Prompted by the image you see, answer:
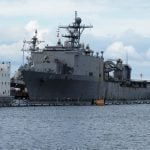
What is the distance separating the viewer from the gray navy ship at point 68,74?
116688mm

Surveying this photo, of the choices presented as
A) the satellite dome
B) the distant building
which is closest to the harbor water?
the distant building

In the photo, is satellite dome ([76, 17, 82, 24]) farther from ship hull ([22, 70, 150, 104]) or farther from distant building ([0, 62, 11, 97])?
distant building ([0, 62, 11, 97])

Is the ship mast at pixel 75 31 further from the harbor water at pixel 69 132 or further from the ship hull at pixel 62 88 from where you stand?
the harbor water at pixel 69 132

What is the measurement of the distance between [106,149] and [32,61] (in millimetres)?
72708

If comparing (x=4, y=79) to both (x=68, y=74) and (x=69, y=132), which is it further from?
(x=69, y=132)

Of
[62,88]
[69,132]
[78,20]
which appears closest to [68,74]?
[62,88]

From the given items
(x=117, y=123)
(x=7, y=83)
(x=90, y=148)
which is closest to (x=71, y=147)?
(x=90, y=148)

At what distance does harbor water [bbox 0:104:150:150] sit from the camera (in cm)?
5497

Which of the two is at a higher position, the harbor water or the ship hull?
the ship hull

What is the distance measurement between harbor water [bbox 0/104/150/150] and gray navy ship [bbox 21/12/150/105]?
25.2 meters

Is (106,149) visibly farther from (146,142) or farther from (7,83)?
(7,83)

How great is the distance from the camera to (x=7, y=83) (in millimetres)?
112000

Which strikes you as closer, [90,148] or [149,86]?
[90,148]

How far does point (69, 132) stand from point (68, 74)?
54.6 meters
